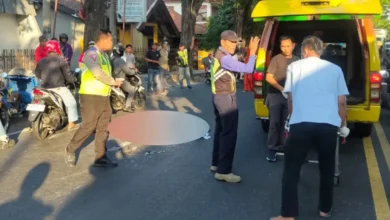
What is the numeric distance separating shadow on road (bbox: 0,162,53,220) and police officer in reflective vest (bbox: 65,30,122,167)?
82 centimetres

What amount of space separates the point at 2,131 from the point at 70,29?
746 inches

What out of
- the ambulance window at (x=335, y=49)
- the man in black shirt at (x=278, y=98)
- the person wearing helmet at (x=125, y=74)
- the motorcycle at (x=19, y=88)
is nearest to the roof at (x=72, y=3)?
the person wearing helmet at (x=125, y=74)

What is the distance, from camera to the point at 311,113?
4.50m

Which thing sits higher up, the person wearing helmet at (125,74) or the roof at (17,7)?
the roof at (17,7)

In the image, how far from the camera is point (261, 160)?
23.2 feet

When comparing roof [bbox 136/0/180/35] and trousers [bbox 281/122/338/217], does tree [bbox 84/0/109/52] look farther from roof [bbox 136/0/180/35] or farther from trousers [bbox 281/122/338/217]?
roof [bbox 136/0/180/35]

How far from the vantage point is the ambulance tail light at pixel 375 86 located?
23.5 feet

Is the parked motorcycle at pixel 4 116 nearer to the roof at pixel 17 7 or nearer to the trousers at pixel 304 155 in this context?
the trousers at pixel 304 155

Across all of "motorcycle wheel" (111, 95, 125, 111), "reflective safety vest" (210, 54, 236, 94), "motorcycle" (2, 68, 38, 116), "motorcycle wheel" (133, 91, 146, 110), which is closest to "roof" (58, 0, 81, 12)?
"motorcycle wheel" (133, 91, 146, 110)

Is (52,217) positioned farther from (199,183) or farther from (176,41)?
(176,41)

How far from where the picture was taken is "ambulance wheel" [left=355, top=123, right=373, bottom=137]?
8320mm

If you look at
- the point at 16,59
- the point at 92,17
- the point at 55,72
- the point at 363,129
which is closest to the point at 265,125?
the point at 363,129

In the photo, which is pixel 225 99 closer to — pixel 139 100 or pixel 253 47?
pixel 253 47

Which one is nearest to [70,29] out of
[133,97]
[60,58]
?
[133,97]
